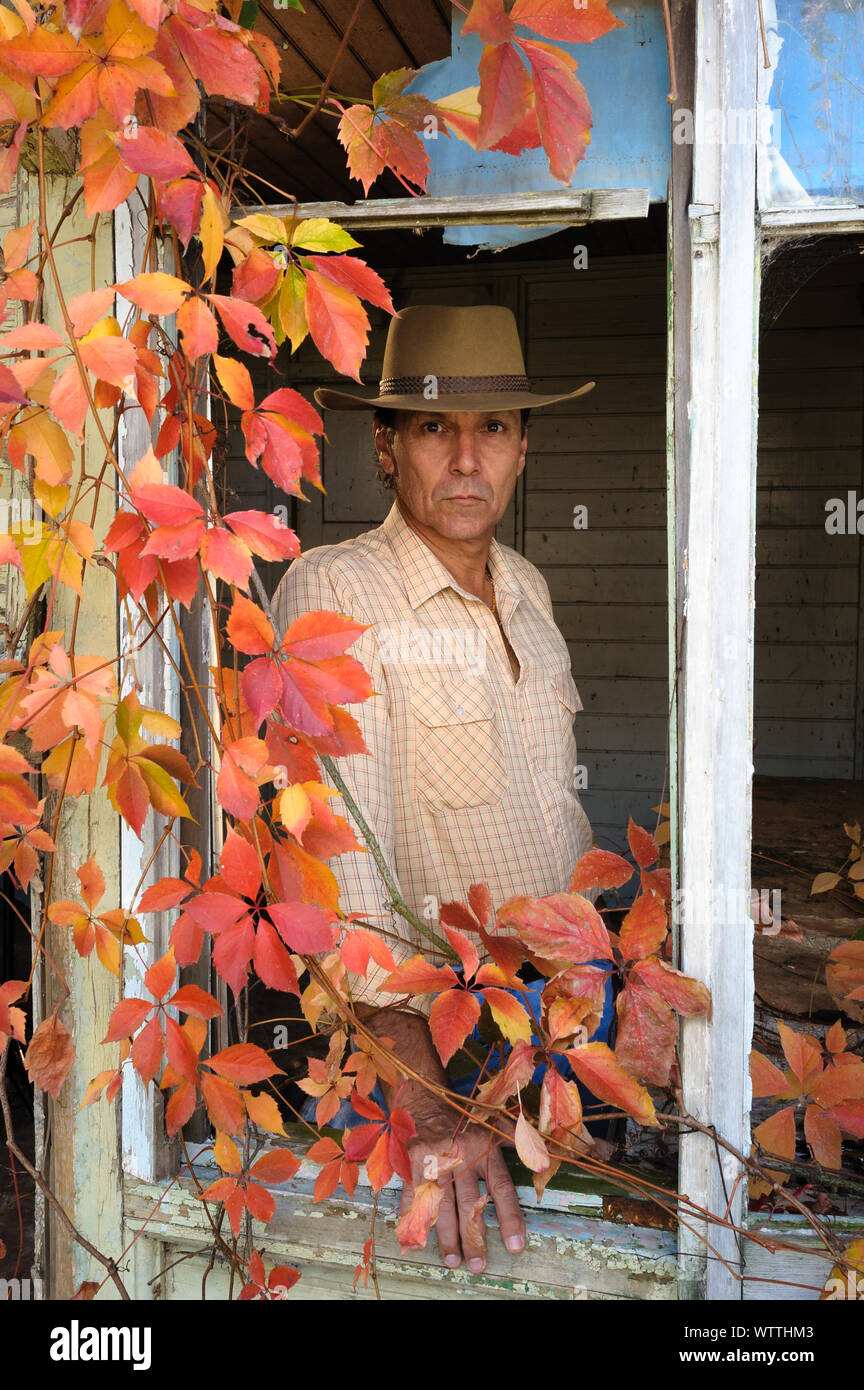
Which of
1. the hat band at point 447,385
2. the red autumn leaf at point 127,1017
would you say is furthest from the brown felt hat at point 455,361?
the red autumn leaf at point 127,1017

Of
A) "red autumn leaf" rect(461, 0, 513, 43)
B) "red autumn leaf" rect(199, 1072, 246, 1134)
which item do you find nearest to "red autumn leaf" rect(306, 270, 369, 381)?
"red autumn leaf" rect(461, 0, 513, 43)

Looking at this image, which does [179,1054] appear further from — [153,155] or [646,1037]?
[153,155]

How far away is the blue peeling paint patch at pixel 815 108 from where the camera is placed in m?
1.34

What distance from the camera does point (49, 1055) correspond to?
54.9 inches

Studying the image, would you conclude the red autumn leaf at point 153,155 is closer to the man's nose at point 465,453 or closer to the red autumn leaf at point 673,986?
the red autumn leaf at point 673,986

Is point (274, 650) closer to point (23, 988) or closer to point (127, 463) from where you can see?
point (23, 988)

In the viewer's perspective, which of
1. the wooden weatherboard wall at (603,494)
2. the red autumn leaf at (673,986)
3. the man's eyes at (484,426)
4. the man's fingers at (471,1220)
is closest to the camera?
the red autumn leaf at (673,986)

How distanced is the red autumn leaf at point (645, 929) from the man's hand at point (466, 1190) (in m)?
0.34

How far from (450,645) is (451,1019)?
0.96m

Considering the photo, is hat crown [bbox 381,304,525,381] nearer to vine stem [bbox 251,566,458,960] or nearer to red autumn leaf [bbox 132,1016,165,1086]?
vine stem [bbox 251,566,458,960]

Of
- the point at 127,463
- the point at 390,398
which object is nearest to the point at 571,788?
the point at 390,398

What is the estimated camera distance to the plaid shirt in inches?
74.9

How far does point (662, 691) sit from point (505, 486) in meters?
3.82

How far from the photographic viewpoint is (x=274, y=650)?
998mm
